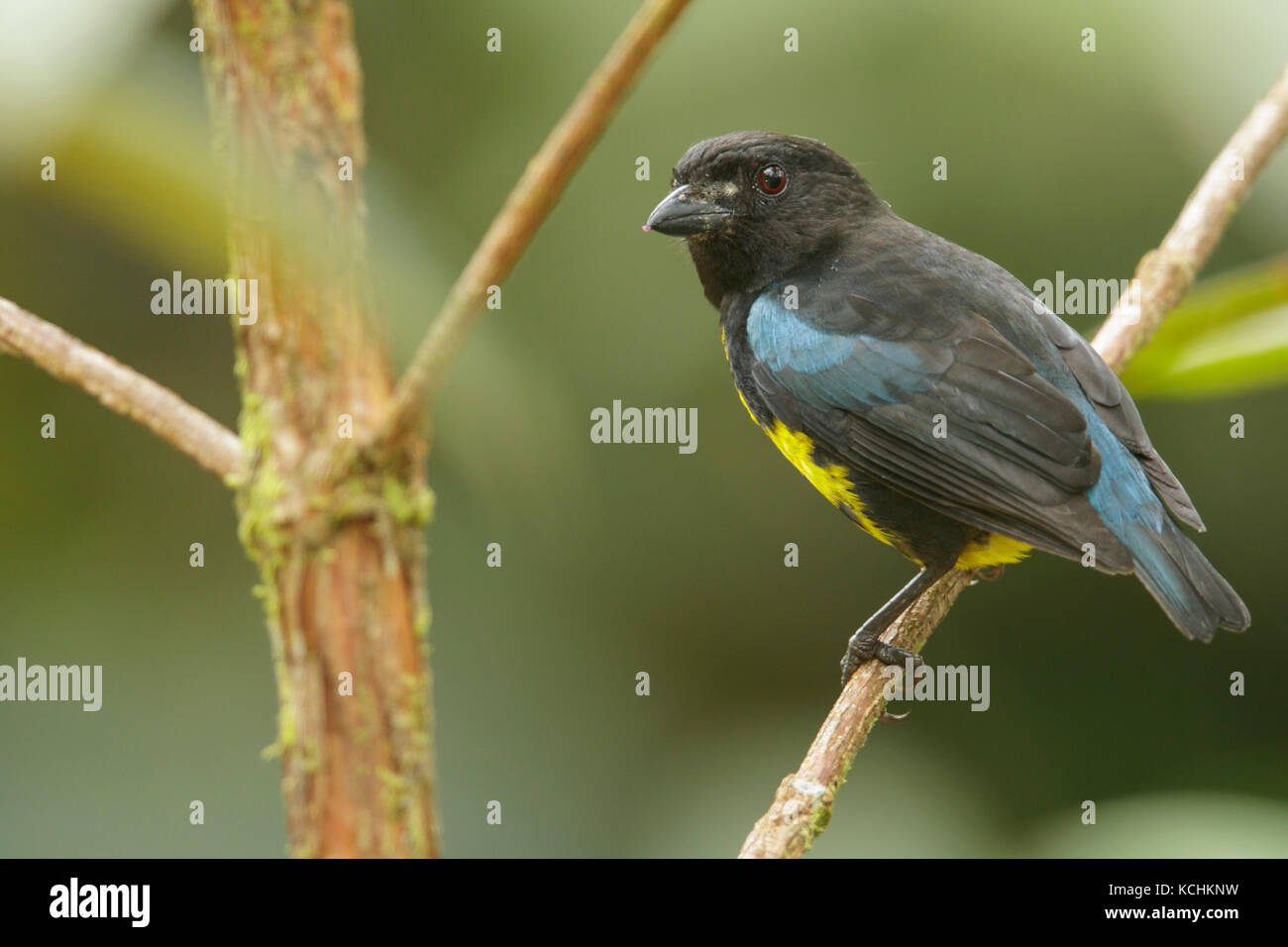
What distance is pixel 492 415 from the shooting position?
161cm

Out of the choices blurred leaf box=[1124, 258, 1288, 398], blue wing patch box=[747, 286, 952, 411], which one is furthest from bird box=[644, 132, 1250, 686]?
blurred leaf box=[1124, 258, 1288, 398]

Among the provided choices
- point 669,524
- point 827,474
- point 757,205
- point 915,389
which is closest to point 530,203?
point 915,389

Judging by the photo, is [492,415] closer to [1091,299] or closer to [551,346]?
[551,346]

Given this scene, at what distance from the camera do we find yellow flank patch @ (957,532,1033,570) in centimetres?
292

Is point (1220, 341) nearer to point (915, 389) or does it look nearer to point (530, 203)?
point (915, 389)

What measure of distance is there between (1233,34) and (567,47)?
6.68 ft

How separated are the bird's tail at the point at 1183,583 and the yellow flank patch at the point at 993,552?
285mm

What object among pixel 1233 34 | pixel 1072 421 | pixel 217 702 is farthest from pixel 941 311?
pixel 217 702

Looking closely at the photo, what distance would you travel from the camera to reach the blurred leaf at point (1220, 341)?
2029mm

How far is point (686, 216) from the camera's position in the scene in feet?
10.6

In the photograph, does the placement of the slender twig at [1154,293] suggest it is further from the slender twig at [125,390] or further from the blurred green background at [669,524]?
the slender twig at [125,390]

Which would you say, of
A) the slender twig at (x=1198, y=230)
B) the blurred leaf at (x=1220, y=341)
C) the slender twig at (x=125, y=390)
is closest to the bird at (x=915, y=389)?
the slender twig at (x=1198, y=230)

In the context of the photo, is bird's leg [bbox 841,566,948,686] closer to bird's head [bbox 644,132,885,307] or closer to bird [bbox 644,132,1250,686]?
bird [bbox 644,132,1250,686]

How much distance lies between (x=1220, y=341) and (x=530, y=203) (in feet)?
4.49
